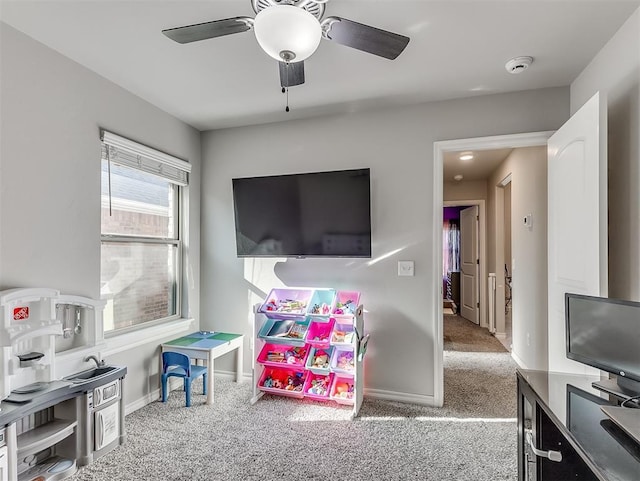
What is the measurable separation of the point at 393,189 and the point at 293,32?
1.88 meters

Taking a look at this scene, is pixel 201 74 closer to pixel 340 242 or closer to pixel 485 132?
pixel 340 242

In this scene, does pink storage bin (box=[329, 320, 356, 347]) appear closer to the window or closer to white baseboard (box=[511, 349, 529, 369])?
the window

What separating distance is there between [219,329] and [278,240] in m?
1.14

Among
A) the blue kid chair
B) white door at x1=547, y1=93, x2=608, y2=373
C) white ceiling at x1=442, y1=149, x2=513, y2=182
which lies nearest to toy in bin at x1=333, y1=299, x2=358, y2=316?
the blue kid chair

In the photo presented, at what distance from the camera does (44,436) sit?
6.21ft

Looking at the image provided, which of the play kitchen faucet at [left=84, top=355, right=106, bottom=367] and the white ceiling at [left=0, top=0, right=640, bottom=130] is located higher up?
the white ceiling at [left=0, top=0, right=640, bottom=130]

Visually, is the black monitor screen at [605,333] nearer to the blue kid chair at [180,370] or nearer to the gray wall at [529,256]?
the gray wall at [529,256]

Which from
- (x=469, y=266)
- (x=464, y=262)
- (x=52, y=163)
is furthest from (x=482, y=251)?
(x=52, y=163)

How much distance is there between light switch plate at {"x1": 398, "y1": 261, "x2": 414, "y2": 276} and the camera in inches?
114

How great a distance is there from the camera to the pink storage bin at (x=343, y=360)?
9.05ft

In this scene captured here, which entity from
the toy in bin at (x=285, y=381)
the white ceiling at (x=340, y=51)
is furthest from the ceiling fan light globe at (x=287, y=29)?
the toy in bin at (x=285, y=381)

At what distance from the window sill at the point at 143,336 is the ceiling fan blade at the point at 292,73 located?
2129mm

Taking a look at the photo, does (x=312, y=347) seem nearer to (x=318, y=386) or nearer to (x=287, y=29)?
(x=318, y=386)

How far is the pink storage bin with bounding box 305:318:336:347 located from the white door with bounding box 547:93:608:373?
1553 mm
